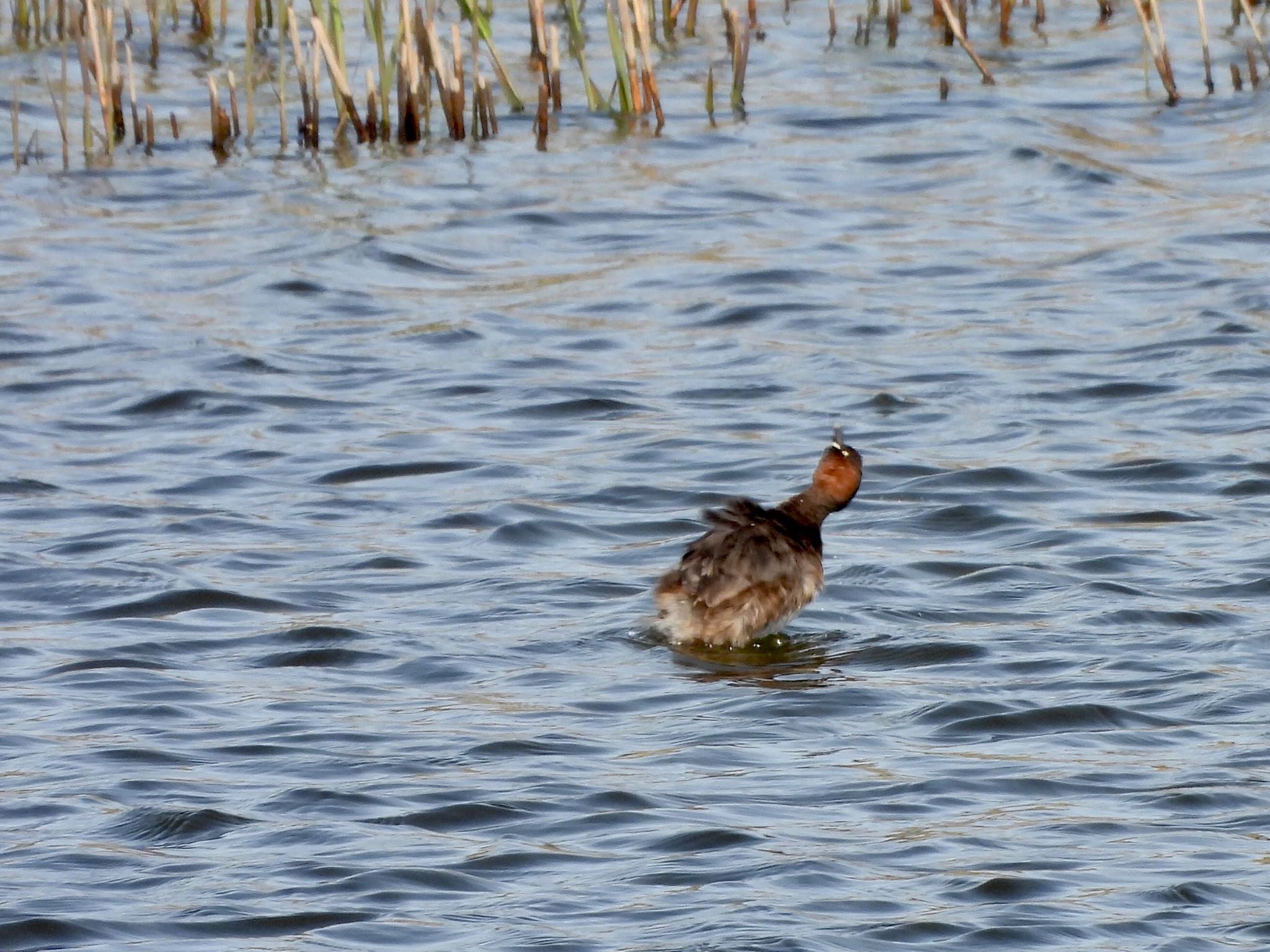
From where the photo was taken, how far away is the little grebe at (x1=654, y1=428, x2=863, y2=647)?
7.68 m

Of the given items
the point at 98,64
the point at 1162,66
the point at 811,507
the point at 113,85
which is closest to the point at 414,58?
the point at 98,64

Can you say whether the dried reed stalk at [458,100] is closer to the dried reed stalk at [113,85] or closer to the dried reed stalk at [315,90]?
the dried reed stalk at [315,90]

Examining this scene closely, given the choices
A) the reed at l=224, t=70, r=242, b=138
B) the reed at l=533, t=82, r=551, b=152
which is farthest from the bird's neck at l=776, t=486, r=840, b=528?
the reed at l=224, t=70, r=242, b=138

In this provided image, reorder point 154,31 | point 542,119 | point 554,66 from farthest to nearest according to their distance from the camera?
point 154,31 < point 554,66 < point 542,119

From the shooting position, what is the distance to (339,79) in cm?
1452

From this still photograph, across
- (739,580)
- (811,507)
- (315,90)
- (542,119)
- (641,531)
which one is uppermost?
(315,90)

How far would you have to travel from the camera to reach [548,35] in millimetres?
16156

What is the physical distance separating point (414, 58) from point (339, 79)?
538mm

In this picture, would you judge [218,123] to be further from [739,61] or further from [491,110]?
[739,61]

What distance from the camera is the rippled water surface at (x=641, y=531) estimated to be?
557 cm

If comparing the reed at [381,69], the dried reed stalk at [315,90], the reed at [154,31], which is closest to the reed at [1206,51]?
the reed at [381,69]

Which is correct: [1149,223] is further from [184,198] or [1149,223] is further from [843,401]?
[184,198]

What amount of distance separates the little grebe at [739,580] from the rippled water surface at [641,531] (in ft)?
0.44

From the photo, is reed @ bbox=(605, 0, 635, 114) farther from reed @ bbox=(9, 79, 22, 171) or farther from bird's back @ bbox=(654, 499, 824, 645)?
bird's back @ bbox=(654, 499, 824, 645)
